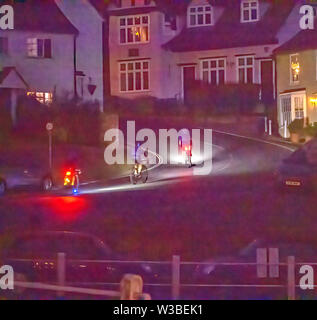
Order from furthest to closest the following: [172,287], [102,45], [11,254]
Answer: [102,45] → [11,254] → [172,287]

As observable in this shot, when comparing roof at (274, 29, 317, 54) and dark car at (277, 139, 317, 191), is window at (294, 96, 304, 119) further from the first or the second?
roof at (274, 29, 317, 54)

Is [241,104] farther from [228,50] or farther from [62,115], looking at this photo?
[62,115]

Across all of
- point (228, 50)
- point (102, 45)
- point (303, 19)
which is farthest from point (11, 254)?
point (303, 19)

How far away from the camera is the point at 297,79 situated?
636 centimetres

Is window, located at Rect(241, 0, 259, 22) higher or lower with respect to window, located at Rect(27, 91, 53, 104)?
higher

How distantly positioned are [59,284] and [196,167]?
1263 millimetres

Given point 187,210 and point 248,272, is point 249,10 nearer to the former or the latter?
point 187,210

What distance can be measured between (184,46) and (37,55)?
92 cm

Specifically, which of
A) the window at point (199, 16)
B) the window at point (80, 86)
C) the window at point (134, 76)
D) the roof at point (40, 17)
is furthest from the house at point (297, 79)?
the roof at point (40, 17)

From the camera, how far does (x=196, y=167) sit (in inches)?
249

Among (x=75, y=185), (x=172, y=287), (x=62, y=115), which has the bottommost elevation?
(x=172, y=287)

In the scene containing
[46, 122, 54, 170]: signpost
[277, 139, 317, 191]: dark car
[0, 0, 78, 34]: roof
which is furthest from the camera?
[46, 122, 54, 170]: signpost

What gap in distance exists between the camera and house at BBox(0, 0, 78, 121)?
6.22 metres

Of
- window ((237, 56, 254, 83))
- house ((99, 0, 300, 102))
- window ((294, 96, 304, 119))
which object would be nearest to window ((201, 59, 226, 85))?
house ((99, 0, 300, 102))
